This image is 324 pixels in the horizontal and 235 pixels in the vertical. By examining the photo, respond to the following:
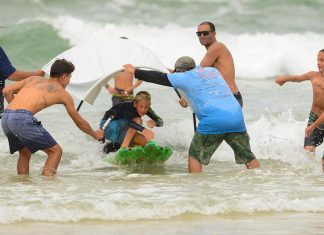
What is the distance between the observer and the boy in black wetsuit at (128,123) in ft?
33.4

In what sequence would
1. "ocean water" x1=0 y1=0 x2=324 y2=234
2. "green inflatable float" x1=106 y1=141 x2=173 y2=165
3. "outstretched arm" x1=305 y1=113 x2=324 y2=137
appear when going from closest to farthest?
1. "ocean water" x1=0 y1=0 x2=324 y2=234
2. "outstretched arm" x1=305 y1=113 x2=324 y2=137
3. "green inflatable float" x1=106 y1=141 x2=173 y2=165

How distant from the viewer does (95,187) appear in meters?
8.79

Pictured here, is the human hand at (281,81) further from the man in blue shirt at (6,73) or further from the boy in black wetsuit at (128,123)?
the man in blue shirt at (6,73)

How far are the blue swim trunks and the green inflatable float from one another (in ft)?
4.49

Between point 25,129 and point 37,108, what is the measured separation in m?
0.27

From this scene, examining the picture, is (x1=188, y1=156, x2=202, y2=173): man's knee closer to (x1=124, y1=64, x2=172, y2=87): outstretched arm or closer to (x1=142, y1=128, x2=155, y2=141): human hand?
(x1=124, y1=64, x2=172, y2=87): outstretched arm

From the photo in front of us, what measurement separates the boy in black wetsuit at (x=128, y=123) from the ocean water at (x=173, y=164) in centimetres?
34

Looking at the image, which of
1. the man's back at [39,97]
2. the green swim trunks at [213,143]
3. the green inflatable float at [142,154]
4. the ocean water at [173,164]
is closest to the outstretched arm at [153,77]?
the green swim trunks at [213,143]

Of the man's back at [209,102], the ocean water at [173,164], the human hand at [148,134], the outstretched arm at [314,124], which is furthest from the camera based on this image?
the human hand at [148,134]

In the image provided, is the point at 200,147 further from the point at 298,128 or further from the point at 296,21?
the point at 296,21

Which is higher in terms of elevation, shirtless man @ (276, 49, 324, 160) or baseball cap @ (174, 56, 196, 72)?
baseball cap @ (174, 56, 196, 72)

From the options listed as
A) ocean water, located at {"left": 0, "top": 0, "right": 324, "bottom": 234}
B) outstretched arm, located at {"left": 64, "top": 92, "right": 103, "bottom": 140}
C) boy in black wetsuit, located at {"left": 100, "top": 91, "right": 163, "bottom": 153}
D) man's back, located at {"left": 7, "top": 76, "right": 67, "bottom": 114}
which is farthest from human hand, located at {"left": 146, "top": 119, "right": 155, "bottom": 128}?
man's back, located at {"left": 7, "top": 76, "right": 67, "bottom": 114}

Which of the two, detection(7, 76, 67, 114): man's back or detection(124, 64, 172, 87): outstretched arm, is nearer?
detection(7, 76, 67, 114): man's back

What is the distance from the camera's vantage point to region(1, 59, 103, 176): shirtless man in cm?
866
